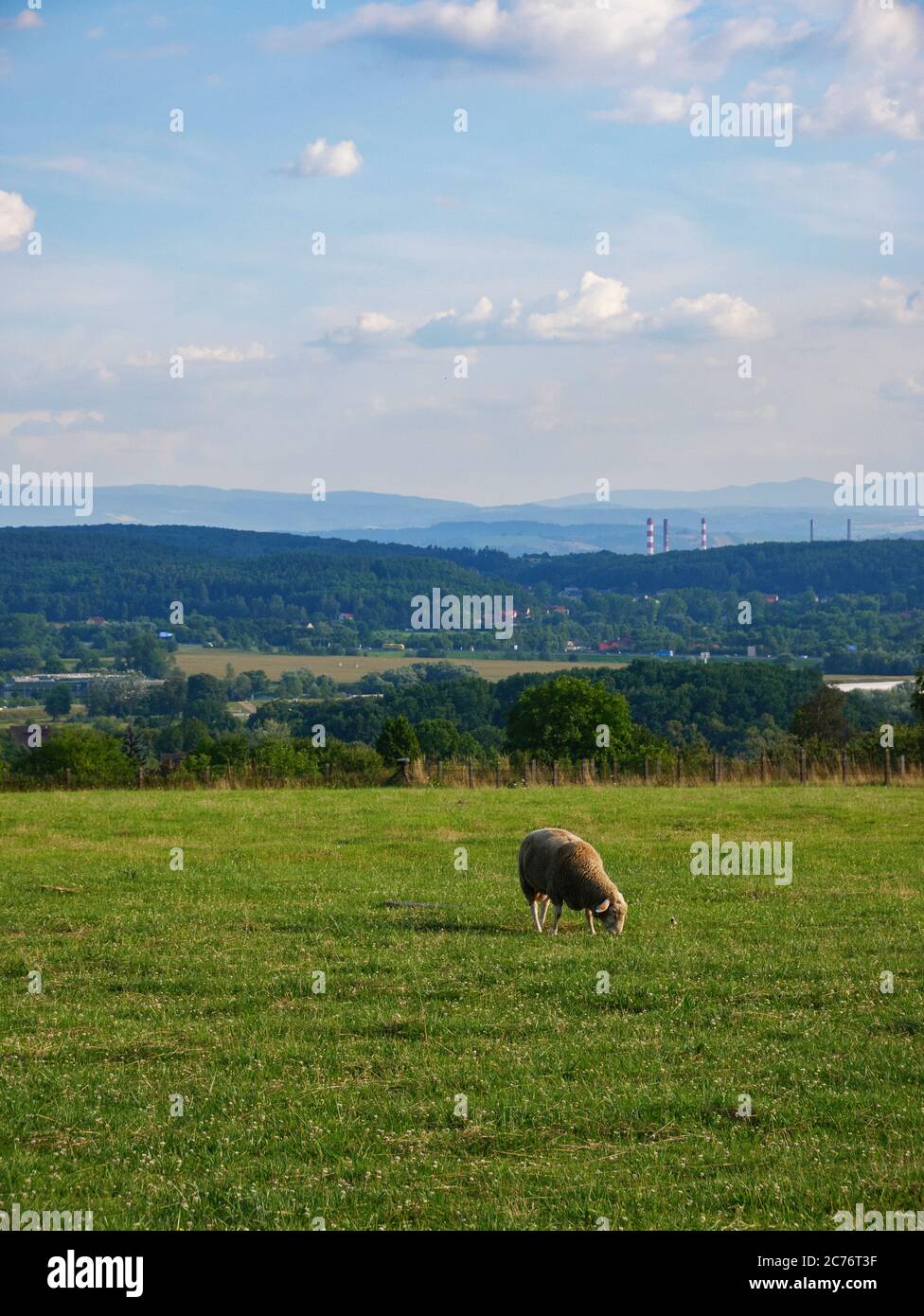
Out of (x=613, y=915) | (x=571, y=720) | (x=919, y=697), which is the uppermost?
(x=613, y=915)

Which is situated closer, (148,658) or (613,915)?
(613,915)

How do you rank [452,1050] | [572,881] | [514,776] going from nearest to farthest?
1. [452,1050]
2. [572,881]
3. [514,776]

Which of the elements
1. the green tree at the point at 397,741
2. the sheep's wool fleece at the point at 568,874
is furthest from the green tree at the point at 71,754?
the sheep's wool fleece at the point at 568,874

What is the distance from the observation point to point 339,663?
606ft

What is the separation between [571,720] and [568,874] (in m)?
48.8

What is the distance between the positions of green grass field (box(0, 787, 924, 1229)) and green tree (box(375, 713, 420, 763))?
3693 cm

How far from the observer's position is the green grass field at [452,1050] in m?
8.90

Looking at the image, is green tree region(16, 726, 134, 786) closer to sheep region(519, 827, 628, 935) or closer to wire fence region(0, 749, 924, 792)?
wire fence region(0, 749, 924, 792)

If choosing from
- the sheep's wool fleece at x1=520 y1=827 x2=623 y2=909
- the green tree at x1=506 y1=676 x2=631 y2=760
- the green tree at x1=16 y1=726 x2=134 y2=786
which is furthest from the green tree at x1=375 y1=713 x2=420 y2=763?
the sheep's wool fleece at x1=520 y1=827 x2=623 y2=909

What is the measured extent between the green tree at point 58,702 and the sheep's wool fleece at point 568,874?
11578 centimetres

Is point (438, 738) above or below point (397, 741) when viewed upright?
below

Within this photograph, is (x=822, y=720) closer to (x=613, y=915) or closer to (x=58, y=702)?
(x=613, y=915)

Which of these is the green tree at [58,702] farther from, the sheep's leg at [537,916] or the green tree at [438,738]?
the sheep's leg at [537,916]

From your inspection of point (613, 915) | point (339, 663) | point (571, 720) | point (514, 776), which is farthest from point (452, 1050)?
point (339, 663)
